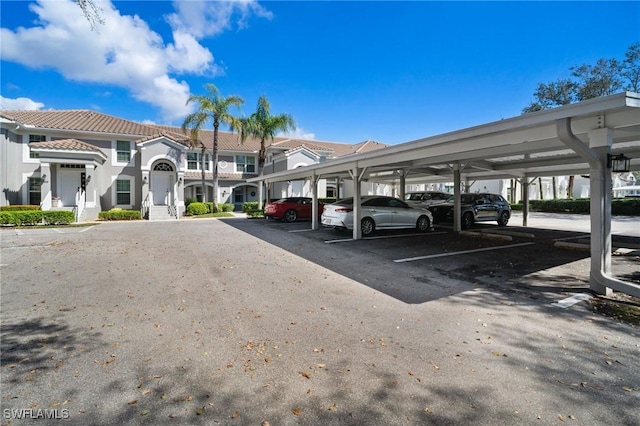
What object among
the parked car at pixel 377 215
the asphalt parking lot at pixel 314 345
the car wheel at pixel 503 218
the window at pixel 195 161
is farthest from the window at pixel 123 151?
the car wheel at pixel 503 218

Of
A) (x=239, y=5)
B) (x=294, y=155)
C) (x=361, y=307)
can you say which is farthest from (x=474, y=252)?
(x=294, y=155)

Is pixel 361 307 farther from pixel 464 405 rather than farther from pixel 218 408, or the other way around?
pixel 218 408

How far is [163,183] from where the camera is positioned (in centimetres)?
2412

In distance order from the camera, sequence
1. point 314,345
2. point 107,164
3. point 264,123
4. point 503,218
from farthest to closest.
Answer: point 264,123 < point 107,164 < point 503,218 < point 314,345

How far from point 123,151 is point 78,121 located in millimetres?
3594

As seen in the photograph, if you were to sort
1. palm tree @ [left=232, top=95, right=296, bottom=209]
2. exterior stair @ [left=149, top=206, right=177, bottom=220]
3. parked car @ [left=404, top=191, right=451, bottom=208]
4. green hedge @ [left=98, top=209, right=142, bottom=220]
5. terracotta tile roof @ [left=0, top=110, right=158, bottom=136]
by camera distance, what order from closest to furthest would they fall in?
parked car @ [left=404, top=191, right=451, bottom=208]
green hedge @ [left=98, top=209, right=142, bottom=220]
terracotta tile roof @ [left=0, top=110, right=158, bottom=136]
exterior stair @ [left=149, top=206, right=177, bottom=220]
palm tree @ [left=232, top=95, right=296, bottom=209]

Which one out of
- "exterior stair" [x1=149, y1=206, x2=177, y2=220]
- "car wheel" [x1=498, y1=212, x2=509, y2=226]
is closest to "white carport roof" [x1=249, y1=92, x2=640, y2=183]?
"car wheel" [x1=498, y1=212, x2=509, y2=226]

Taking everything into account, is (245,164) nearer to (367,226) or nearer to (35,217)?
(35,217)

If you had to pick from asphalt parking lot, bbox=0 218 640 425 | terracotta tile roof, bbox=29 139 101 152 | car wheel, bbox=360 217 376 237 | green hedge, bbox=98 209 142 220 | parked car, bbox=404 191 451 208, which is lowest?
asphalt parking lot, bbox=0 218 640 425

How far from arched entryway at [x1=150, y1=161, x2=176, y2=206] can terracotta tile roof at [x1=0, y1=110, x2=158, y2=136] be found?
→ 8.97 ft

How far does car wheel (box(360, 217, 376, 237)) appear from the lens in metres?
12.6

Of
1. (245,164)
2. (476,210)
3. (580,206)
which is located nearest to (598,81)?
(580,206)

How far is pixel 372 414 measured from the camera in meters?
2.55

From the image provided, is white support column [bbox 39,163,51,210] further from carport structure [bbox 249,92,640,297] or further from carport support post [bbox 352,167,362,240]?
carport structure [bbox 249,92,640,297]
